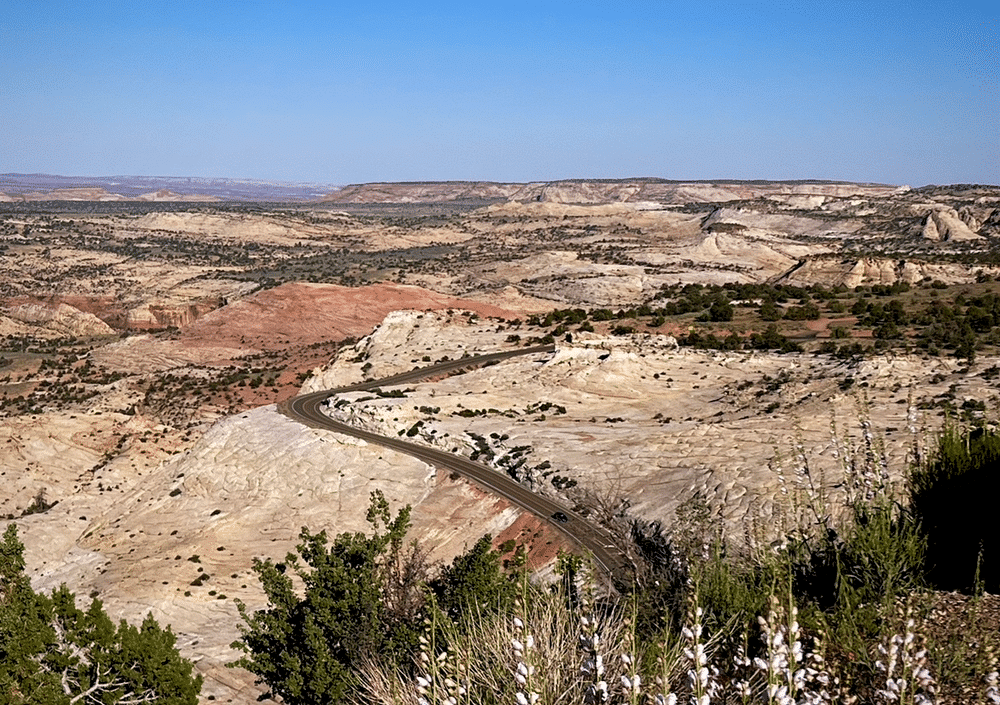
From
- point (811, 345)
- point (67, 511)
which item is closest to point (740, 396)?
point (811, 345)

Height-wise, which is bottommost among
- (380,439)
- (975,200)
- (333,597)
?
(380,439)

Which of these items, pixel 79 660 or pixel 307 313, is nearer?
pixel 79 660

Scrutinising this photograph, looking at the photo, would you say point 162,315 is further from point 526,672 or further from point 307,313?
point 526,672

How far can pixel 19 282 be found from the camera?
132000 millimetres

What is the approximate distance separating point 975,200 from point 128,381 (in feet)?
598

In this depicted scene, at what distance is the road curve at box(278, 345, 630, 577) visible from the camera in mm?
29484

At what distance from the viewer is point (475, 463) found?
4094cm

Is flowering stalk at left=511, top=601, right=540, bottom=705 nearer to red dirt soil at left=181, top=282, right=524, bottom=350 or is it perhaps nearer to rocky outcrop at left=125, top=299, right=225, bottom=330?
red dirt soil at left=181, top=282, right=524, bottom=350

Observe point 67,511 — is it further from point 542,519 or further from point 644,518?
point 644,518

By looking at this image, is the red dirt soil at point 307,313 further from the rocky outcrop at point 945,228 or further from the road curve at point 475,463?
the rocky outcrop at point 945,228

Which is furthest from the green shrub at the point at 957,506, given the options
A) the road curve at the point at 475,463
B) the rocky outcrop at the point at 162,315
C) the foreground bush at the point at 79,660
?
the rocky outcrop at the point at 162,315

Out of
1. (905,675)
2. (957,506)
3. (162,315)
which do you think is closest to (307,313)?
(162,315)

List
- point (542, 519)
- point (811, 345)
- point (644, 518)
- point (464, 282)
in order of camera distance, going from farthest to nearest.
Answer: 1. point (464, 282)
2. point (811, 345)
3. point (542, 519)
4. point (644, 518)

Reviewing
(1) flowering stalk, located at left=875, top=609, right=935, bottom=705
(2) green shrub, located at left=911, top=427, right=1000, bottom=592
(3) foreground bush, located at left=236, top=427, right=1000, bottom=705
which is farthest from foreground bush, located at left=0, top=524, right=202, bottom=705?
(2) green shrub, located at left=911, top=427, right=1000, bottom=592
